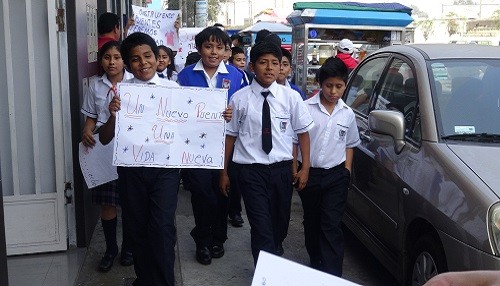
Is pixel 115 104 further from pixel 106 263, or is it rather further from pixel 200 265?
pixel 200 265

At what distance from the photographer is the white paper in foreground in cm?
161

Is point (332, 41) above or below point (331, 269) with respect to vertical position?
above

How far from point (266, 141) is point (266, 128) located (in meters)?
0.09

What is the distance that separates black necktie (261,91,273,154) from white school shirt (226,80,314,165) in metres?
0.02

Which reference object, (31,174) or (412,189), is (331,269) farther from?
(31,174)

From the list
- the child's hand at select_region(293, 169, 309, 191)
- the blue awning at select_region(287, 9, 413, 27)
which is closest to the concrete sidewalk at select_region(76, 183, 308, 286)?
the child's hand at select_region(293, 169, 309, 191)

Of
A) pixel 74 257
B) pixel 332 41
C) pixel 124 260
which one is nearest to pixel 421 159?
pixel 124 260

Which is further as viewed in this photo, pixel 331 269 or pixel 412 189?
pixel 331 269

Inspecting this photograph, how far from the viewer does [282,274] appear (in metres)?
1.62

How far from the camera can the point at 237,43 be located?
10.4 meters

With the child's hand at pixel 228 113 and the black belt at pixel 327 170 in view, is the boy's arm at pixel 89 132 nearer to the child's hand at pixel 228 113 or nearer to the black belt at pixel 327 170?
the child's hand at pixel 228 113

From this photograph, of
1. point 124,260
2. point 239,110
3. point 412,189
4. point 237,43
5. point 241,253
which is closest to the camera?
point 412,189

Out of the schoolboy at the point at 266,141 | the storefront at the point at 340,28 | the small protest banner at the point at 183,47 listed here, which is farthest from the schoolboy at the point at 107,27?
the storefront at the point at 340,28

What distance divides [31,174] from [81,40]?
1.14 metres
